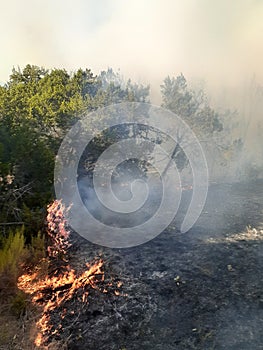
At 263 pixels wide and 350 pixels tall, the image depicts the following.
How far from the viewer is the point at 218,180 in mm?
41188

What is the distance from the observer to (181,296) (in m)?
10.8

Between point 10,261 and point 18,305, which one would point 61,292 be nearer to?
point 18,305

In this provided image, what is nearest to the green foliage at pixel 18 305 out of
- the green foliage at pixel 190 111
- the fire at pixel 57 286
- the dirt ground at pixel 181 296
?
the fire at pixel 57 286

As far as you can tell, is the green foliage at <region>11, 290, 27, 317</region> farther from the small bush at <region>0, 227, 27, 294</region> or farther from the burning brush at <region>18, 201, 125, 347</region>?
the small bush at <region>0, 227, 27, 294</region>

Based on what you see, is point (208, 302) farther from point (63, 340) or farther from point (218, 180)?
point (218, 180)

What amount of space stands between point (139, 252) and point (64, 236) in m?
4.41

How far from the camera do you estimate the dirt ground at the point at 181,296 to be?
8.73 metres

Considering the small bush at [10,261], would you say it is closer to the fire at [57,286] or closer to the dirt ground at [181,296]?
the fire at [57,286]

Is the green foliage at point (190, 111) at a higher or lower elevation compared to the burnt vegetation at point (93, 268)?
higher

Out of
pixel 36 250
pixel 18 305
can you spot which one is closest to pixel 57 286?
pixel 36 250

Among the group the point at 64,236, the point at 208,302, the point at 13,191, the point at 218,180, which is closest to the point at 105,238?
the point at 64,236

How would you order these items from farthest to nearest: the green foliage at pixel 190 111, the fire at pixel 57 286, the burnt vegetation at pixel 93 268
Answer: the green foliage at pixel 190 111
the fire at pixel 57 286
the burnt vegetation at pixel 93 268

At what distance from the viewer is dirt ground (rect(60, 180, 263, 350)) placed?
28.6 feet

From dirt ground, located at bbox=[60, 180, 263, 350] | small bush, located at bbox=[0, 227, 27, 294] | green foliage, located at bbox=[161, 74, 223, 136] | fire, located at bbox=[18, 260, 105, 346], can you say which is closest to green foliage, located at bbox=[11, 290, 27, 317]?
fire, located at bbox=[18, 260, 105, 346]
